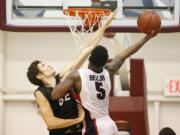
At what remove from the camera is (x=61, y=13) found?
158 inches

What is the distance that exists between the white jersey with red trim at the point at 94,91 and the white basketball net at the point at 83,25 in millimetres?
1007

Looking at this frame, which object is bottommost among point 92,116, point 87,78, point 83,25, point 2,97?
point 2,97

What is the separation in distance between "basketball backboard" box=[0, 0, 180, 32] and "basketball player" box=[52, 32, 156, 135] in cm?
130

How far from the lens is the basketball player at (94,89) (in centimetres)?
244

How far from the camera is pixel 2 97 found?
16.0 feet

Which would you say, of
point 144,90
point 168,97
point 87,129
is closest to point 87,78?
point 87,129

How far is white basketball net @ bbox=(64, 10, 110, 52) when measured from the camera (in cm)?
359

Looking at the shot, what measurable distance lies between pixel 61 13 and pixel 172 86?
150cm

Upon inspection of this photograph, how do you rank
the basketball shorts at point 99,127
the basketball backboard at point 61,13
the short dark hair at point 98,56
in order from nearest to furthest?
the short dark hair at point 98,56 → the basketball shorts at point 99,127 → the basketball backboard at point 61,13

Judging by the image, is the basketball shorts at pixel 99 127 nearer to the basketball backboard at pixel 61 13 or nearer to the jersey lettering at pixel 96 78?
the jersey lettering at pixel 96 78

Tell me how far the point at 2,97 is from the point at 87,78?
2594 millimetres

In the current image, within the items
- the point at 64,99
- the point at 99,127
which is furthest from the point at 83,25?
the point at 99,127

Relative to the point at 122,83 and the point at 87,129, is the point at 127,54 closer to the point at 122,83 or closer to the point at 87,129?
the point at 87,129

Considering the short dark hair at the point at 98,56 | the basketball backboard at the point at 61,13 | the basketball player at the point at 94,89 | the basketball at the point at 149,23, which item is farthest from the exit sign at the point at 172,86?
the short dark hair at the point at 98,56
